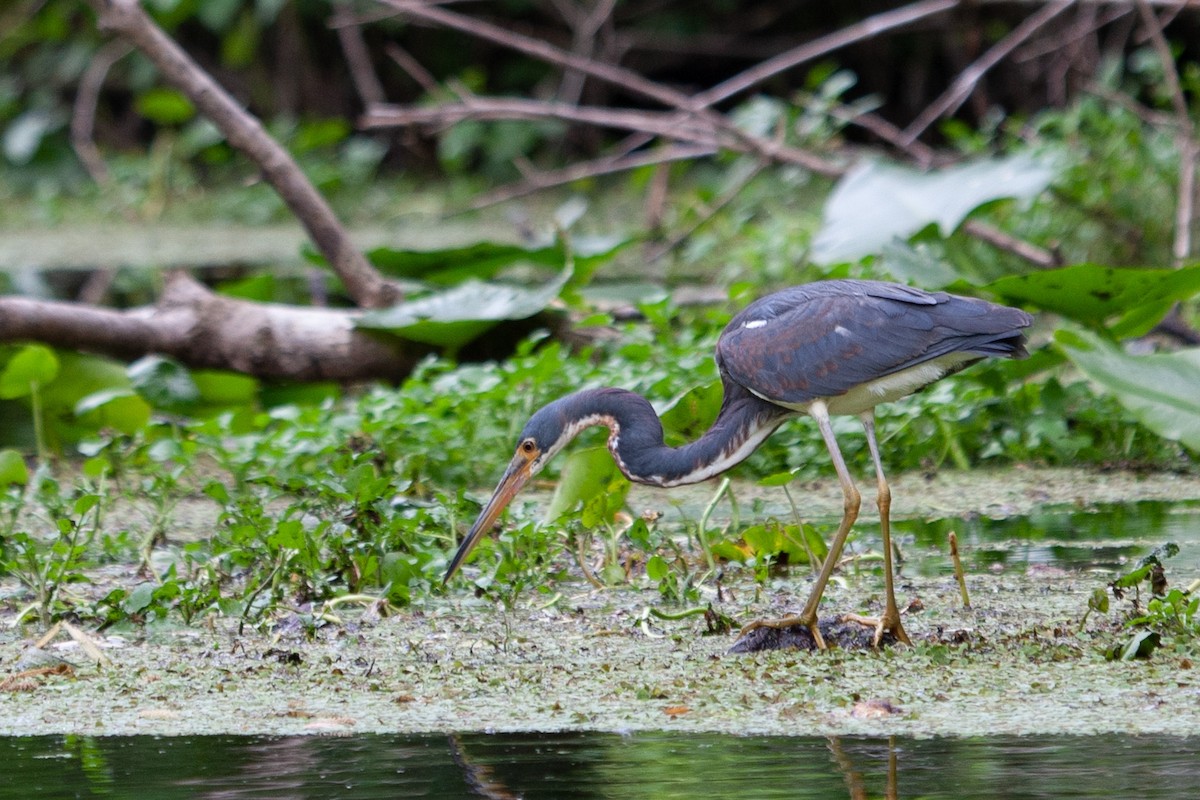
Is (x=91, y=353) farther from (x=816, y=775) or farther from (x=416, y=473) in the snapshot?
(x=816, y=775)

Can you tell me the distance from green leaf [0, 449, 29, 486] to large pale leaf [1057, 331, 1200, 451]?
2.90m

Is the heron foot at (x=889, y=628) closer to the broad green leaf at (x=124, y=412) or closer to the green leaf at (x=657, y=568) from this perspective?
the green leaf at (x=657, y=568)

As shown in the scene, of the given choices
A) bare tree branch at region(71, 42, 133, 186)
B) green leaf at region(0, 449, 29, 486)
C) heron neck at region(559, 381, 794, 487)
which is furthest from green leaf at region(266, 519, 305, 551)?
bare tree branch at region(71, 42, 133, 186)

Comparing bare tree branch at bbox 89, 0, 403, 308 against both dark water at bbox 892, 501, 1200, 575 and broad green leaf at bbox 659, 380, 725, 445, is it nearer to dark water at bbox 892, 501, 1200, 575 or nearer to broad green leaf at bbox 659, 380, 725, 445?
broad green leaf at bbox 659, 380, 725, 445

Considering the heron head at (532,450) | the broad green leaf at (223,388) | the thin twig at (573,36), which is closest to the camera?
the heron head at (532,450)

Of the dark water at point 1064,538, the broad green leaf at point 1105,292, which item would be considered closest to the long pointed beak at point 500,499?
the dark water at point 1064,538

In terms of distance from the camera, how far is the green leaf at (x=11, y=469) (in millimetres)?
4551

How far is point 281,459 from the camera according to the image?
201 inches

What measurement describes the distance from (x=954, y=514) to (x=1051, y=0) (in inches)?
142

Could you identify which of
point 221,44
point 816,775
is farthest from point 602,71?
point 221,44

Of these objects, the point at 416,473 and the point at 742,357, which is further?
the point at 416,473

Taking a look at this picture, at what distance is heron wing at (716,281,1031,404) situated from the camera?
3695 mm

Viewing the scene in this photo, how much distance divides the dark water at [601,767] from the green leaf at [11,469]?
5.74ft

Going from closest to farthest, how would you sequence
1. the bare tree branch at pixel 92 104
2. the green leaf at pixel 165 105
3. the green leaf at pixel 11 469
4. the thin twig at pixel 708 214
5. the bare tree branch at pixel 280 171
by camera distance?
the green leaf at pixel 11 469 → the bare tree branch at pixel 280 171 → the thin twig at pixel 708 214 → the green leaf at pixel 165 105 → the bare tree branch at pixel 92 104
